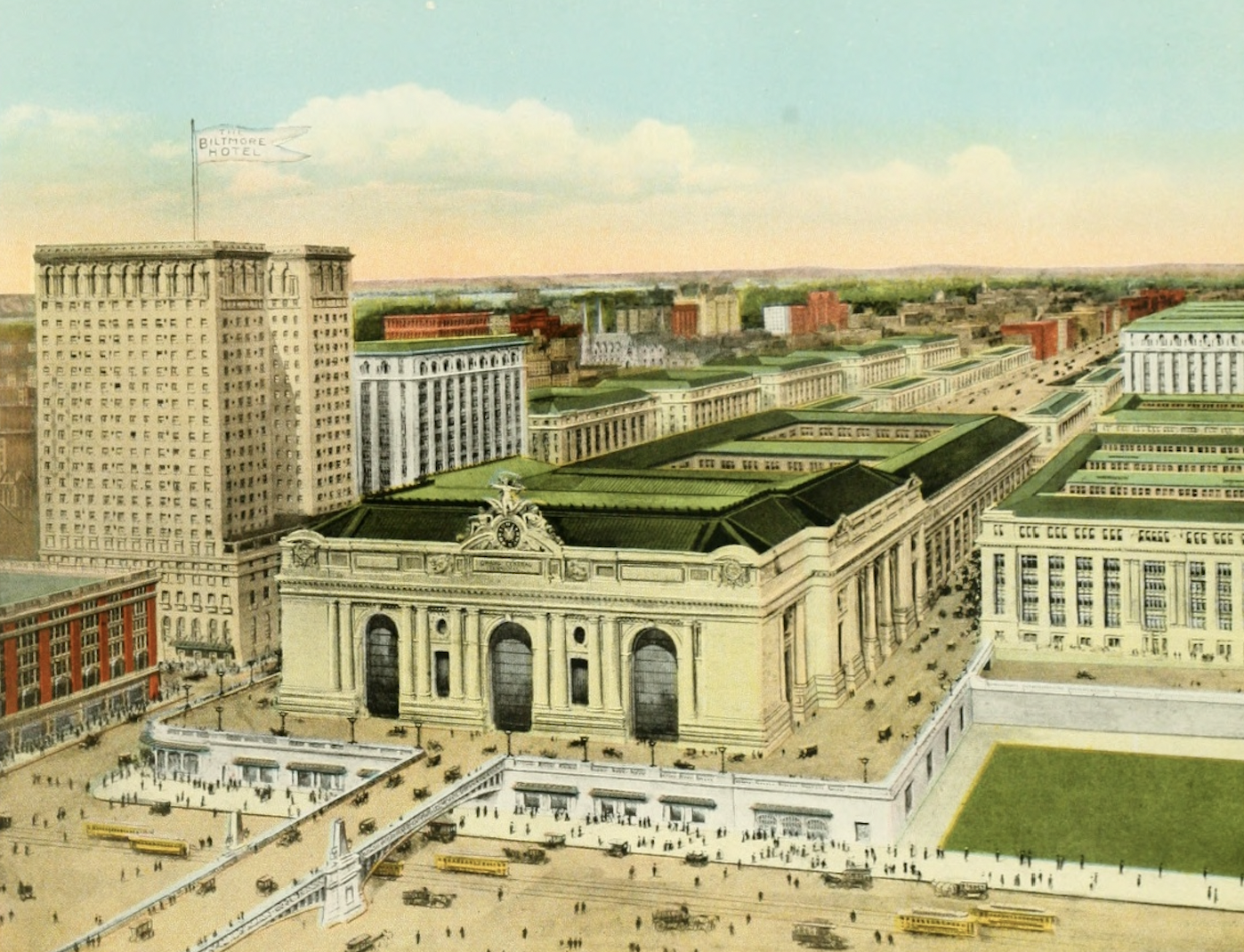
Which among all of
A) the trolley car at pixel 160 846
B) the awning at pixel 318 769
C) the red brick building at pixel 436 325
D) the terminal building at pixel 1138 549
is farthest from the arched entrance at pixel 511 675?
the terminal building at pixel 1138 549

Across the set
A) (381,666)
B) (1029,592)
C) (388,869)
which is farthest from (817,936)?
(1029,592)

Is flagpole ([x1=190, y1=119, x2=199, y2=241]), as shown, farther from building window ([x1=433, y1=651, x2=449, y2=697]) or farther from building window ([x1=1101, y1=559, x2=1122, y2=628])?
building window ([x1=1101, y1=559, x2=1122, y2=628])

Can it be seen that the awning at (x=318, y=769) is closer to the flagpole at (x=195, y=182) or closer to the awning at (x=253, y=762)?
the awning at (x=253, y=762)

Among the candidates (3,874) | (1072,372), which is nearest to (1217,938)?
(1072,372)

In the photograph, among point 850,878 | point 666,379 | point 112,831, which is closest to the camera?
point 850,878

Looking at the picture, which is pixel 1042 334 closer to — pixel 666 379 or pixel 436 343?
pixel 666 379

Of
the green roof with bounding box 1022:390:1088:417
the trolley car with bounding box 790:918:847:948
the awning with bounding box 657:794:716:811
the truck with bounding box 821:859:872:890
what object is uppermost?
the green roof with bounding box 1022:390:1088:417

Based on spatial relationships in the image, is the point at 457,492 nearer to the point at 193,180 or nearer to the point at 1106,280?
the point at 193,180

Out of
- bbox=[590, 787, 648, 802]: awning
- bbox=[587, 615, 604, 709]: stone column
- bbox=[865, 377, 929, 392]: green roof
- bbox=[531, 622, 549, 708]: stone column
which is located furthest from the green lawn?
bbox=[865, 377, 929, 392]: green roof
